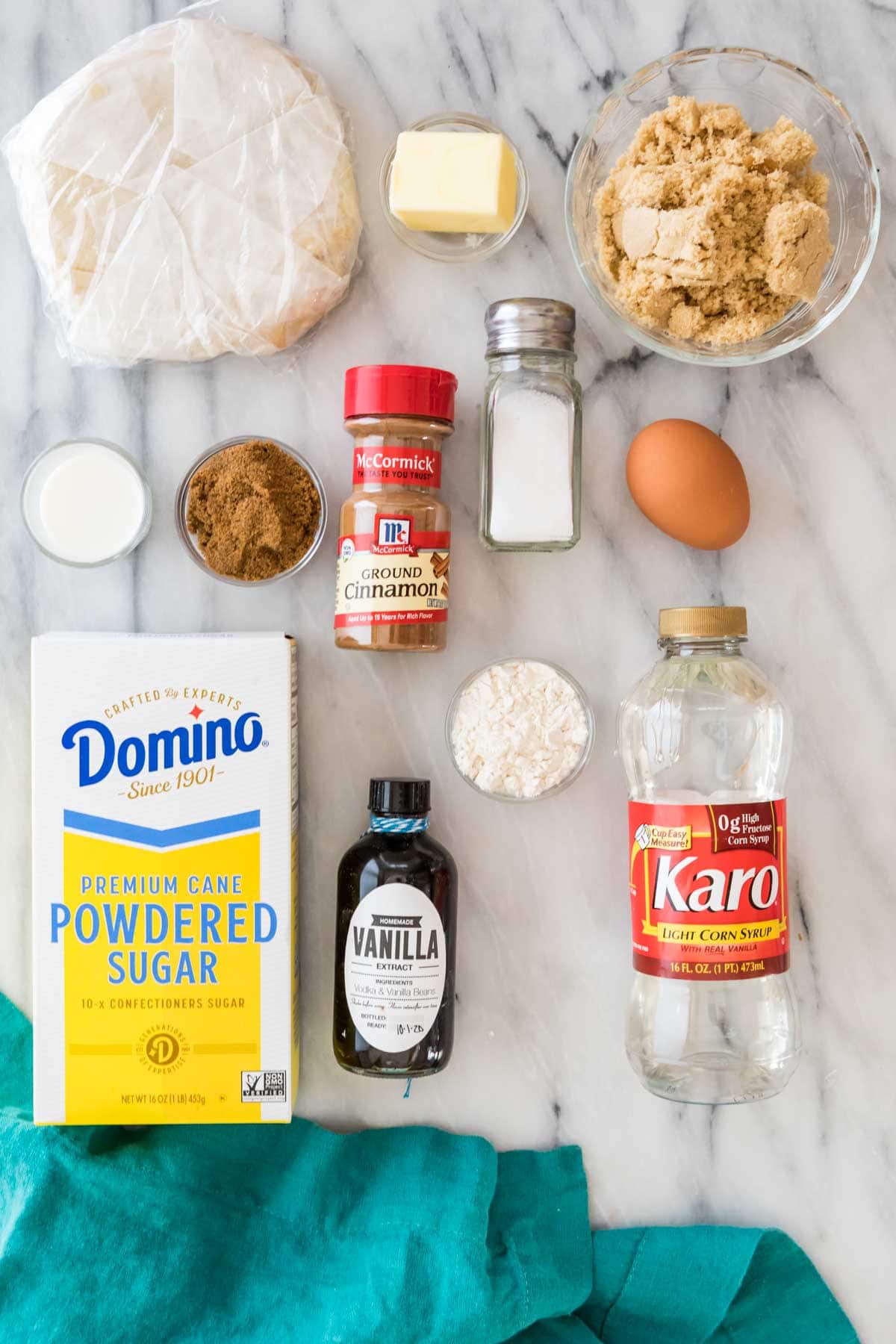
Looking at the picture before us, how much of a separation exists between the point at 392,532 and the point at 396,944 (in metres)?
0.38

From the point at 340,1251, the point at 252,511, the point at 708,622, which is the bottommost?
the point at 340,1251

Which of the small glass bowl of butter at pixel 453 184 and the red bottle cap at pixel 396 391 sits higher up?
the small glass bowl of butter at pixel 453 184

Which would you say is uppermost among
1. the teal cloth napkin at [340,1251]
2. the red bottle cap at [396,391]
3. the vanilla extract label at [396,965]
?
the red bottle cap at [396,391]

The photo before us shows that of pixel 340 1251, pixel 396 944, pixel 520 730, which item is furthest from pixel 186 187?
pixel 340 1251

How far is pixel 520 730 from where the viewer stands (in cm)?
101

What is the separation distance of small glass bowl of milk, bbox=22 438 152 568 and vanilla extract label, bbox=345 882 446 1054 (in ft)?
1.42

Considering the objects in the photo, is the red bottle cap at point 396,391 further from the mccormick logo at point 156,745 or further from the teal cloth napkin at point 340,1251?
the teal cloth napkin at point 340,1251

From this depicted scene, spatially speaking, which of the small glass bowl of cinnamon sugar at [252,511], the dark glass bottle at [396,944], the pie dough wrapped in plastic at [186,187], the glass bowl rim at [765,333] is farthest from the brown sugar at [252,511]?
the glass bowl rim at [765,333]

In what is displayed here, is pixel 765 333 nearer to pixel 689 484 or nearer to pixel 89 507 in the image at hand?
pixel 689 484

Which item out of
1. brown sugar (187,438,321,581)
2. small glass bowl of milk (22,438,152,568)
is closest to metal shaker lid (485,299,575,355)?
brown sugar (187,438,321,581)

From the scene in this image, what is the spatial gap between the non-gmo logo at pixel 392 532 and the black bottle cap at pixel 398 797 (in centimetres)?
22

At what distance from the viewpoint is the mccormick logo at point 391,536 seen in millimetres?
958

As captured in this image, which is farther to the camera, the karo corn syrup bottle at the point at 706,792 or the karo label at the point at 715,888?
the karo corn syrup bottle at the point at 706,792

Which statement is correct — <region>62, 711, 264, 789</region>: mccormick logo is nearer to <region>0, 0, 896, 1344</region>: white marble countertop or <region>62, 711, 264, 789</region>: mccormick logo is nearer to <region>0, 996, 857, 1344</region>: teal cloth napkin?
<region>0, 0, 896, 1344</region>: white marble countertop
